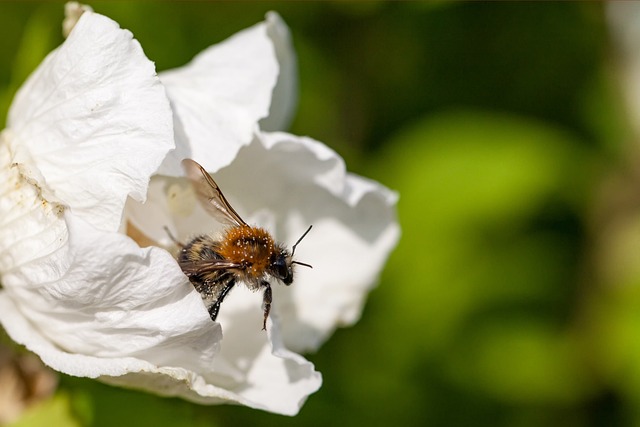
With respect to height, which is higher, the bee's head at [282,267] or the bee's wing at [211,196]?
the bee's wing at [211,196]

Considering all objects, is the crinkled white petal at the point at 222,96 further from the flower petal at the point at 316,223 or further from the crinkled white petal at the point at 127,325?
the crinkled white petal at the point at 127,325

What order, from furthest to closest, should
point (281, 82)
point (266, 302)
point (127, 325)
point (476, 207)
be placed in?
1. point (476, 207)
2. point (281, 82)
3. point (266, 302)
4. point (127, 325)

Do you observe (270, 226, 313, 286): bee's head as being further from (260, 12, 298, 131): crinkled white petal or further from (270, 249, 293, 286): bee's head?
(260, 12, 298, 131): crinkled white petal

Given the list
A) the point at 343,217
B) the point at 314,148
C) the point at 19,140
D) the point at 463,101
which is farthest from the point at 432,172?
the point at 19,140

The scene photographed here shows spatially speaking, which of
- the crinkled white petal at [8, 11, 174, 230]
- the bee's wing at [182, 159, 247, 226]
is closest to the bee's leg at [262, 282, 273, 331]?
the bee's wing at [182, 159, 247, 226]

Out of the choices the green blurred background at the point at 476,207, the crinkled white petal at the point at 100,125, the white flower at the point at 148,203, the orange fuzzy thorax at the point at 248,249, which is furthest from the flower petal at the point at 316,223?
the green blurred background at the point at 476,207

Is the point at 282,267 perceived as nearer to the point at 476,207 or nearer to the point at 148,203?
the point at 148,203

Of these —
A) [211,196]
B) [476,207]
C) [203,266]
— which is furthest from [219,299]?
[476,207]
